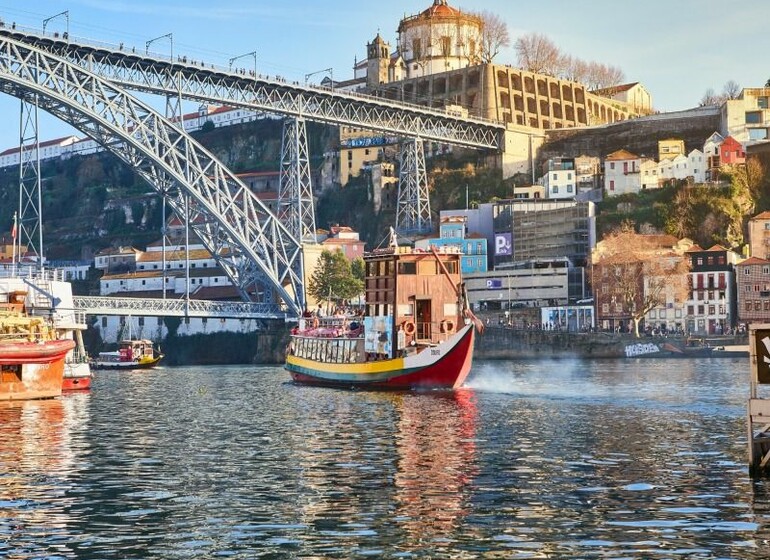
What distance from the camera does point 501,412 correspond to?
138 ft

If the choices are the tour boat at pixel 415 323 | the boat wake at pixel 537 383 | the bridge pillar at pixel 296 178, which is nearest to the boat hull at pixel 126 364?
the bridge pillar at pixel 296 178

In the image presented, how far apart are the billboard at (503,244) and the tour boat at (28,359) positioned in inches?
2812

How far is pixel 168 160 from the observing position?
95.0 m

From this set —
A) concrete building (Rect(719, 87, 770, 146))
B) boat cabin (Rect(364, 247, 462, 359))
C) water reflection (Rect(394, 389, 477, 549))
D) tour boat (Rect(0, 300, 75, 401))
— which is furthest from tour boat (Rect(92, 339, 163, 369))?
concrete building (Rect(719, 87, 770, 146))

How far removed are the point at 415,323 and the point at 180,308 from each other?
47.4 meters

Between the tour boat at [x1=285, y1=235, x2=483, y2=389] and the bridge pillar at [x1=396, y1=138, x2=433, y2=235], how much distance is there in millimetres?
58722

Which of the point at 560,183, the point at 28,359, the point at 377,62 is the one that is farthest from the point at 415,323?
the point at 377,62

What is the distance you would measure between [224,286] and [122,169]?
2225 inches

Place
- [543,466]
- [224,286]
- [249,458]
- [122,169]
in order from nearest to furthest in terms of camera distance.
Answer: [543,466]
[249,458]
[224,286]
[122,169]

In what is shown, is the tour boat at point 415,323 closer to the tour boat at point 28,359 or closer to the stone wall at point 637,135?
the tour boat at point 28,359

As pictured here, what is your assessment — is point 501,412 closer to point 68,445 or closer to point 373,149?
point 68,445

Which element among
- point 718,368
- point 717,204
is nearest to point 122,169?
point 717,204

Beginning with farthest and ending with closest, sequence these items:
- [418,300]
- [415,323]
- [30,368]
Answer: [418,300] < [415,323] < [30,368]

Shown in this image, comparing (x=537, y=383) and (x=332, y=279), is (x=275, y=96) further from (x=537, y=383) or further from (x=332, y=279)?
(x=537, y=383)
